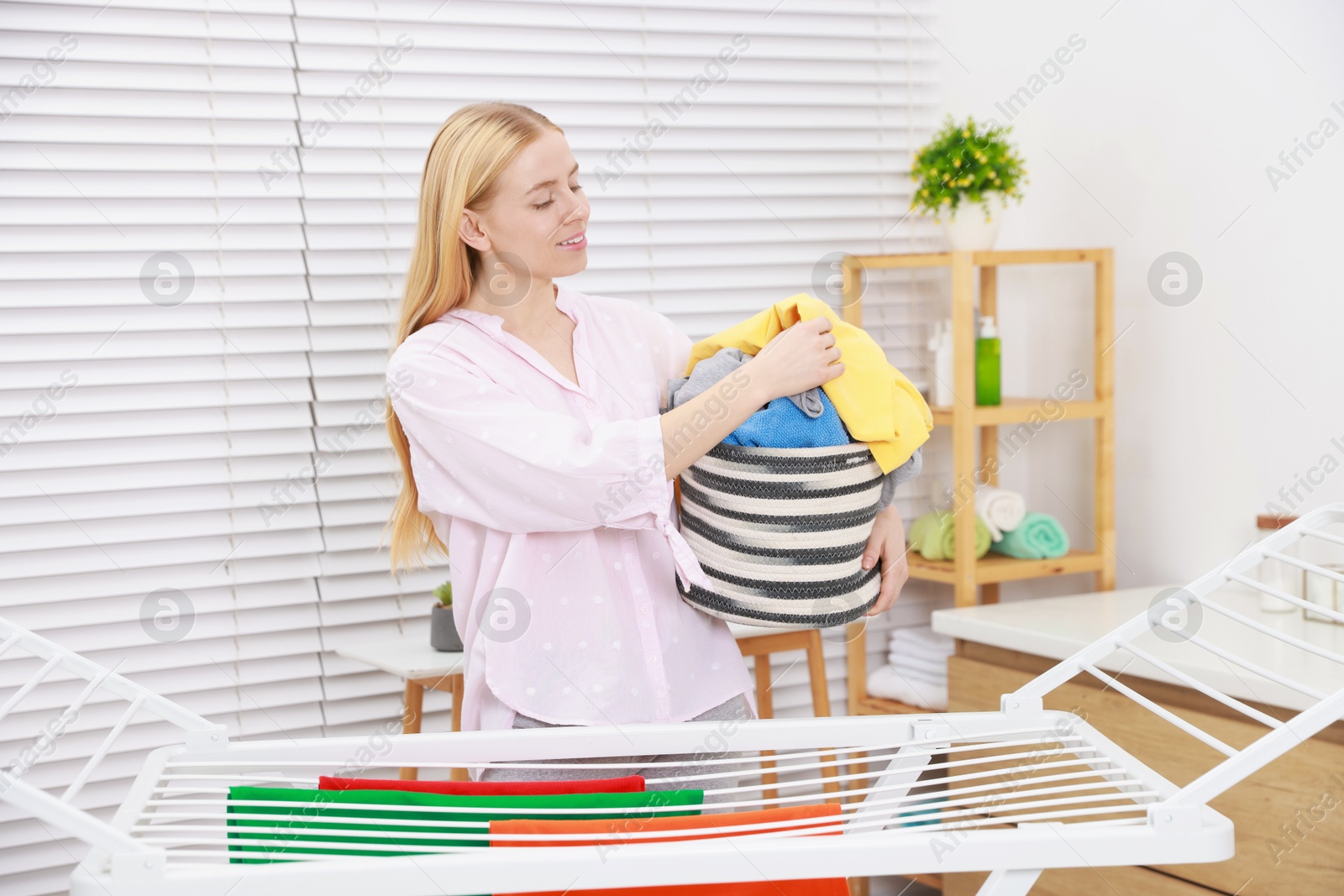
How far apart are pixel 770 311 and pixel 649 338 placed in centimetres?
23

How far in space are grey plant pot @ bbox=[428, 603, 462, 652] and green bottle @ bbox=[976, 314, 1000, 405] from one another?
3.45ft

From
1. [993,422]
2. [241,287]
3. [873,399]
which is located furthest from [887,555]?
[241,287]

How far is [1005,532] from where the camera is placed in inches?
86.4

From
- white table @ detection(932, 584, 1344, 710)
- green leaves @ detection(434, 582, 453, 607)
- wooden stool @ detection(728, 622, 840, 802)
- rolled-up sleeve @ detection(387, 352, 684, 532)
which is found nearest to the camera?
rolled-up sleeve @ detection(387, 352, 684, 532)

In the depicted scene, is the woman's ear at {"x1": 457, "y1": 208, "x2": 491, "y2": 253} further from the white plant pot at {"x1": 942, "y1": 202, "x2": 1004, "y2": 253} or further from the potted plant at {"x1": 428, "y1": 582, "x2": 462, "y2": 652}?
the white plant pot at {"x1": 942, "y1": 202, "x2": 1004, "y2": 253}

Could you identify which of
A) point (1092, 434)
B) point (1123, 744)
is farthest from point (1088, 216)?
point (1123, 744)

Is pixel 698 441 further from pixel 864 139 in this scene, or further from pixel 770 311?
pixel 864 139

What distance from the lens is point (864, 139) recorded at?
2.35 m

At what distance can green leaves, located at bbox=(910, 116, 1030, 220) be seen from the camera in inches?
83.5

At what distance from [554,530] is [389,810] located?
0.34 meters

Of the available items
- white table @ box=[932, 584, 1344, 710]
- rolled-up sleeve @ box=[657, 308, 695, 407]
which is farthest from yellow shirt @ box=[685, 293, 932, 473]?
white table @ box=[932, 584, 1344, 710]

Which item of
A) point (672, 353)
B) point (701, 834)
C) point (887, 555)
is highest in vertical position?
point (672, 353)

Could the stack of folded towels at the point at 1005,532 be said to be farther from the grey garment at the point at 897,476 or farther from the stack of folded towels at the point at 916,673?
the grey garment at the point at 897,476

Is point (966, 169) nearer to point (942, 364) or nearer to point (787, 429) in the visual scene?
point (942, 364)
